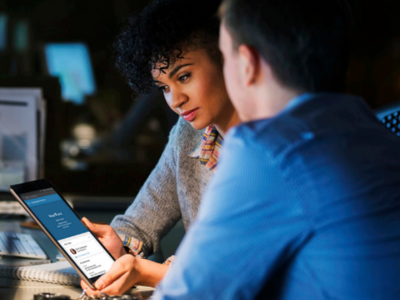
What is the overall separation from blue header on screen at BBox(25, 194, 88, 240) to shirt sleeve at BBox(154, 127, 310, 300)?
47 centimetres

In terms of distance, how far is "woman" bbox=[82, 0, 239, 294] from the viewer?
97 centimetres

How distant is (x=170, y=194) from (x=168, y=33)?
0.45m

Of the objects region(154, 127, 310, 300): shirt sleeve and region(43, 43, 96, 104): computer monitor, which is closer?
region(154, 127, 310, 300): shirt sleeve

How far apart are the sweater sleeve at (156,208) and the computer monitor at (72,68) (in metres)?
0.70

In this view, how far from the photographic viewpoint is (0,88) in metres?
1.74

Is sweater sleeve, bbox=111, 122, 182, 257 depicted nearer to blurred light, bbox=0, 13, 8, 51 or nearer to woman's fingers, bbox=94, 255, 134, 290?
woman's fingers, bbox=94, 255, 134, 290

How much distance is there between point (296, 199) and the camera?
423 mm

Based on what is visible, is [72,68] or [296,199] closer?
[296,199]

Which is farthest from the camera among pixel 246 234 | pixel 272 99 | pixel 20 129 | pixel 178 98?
pixel 20 129

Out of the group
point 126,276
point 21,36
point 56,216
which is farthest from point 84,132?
Answer: point 126,276

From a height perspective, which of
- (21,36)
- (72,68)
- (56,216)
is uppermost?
(21,36)

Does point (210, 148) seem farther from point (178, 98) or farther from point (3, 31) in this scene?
point (3, 31)

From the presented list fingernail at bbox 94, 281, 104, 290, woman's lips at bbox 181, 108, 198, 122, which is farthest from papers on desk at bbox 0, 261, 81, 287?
woman's lips at bbox 181, 108, 198, 122

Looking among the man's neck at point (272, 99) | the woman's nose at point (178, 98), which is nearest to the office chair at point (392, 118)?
the woman's nose at point (178, 98)
